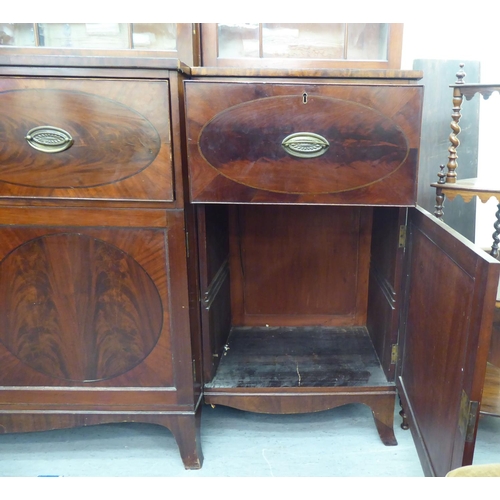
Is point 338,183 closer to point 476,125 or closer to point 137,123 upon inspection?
point 137,123

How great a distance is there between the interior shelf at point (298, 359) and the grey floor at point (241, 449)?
6.7 inches

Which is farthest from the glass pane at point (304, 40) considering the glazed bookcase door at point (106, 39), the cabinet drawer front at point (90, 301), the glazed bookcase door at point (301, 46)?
the cabinet drawer front at point (90, 301)

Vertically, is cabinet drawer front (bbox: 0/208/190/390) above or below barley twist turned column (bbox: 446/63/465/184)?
below

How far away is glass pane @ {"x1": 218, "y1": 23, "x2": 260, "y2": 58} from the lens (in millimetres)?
1039

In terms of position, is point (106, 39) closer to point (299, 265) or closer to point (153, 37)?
point (153, 37)

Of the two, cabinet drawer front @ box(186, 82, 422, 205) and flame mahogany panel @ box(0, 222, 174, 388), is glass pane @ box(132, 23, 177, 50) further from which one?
flame mahogany panel @ box(0, 222, 174, 388)

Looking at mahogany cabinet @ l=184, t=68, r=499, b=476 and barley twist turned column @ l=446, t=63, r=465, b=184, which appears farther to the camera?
barley twist turned column @ l=446, t=63, r=465, b=184

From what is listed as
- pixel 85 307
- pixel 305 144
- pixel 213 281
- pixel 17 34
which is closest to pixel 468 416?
pixel 305 144

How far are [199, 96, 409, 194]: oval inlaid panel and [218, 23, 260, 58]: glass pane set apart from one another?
361 millimetres

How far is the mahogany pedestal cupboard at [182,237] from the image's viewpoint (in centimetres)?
76

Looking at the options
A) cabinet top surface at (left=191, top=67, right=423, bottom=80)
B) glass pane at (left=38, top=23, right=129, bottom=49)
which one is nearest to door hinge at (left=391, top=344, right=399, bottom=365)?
cabinet top surface at (left=191, top=67, right=423, bottom=80)

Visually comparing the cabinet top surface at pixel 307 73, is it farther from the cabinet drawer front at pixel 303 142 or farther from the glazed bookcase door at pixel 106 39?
the glazed bookcase door at pixel 106 39

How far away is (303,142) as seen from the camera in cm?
79

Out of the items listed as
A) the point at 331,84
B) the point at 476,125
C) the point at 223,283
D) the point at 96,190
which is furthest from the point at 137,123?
the point at 476,125
